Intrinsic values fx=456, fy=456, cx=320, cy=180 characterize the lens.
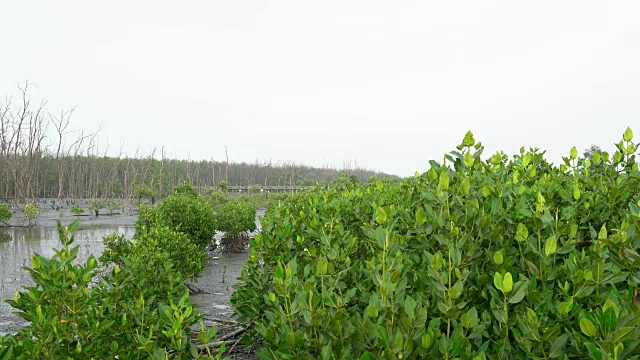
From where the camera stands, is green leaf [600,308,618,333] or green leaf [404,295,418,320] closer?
green leaf [600,308,618,333]

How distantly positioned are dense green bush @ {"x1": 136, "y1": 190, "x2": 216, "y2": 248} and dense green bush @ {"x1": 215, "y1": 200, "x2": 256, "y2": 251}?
44.8 inches

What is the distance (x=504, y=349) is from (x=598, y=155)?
206cm

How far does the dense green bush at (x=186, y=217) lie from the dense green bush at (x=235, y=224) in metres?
1.14

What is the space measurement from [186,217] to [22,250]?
5969mm

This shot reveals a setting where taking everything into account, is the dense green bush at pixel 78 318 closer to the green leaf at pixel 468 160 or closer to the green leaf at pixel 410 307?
the green leaf at pixel 410 307

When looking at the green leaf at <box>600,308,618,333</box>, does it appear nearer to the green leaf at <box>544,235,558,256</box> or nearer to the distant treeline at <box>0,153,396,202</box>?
the green leaf at <box>544,235,558,256</box>

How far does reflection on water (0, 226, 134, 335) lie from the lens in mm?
6813

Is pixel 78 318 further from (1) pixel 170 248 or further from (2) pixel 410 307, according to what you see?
(1) pixel 170 248

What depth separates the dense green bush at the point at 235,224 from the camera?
11440mm

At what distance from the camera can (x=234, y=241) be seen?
11.8 m

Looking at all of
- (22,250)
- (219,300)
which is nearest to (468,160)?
(219,300)

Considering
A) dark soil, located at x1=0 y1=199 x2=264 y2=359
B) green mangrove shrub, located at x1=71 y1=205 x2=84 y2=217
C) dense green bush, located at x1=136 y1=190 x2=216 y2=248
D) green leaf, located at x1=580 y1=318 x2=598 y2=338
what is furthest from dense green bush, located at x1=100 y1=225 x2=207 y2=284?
green mangrove shrub, located at x1=71 y1=205 x2=84 y2=217

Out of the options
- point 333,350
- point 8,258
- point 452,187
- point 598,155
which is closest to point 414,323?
point 333,350

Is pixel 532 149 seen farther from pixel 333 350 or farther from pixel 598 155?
pixel 333 350
